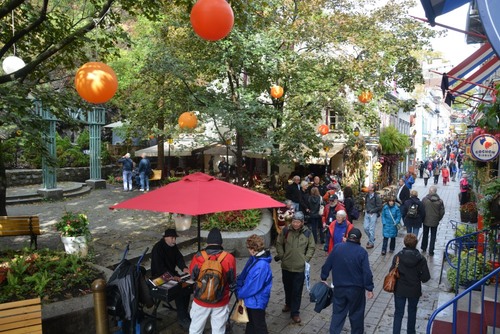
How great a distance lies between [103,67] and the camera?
18.9ft

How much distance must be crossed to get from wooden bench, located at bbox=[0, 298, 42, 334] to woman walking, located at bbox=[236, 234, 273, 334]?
2.43 m

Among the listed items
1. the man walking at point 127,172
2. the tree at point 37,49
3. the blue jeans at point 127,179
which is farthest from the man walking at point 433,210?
the blue jeans at point 127,179

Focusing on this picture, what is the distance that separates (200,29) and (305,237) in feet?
11.7

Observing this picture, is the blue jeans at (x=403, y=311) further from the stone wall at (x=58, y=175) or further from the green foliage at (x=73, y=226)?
the stone wall at (x=58, y=175)

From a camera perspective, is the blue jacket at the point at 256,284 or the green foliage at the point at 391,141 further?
the green foliage at the point at 391,141

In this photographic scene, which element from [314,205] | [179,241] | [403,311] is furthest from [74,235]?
[314,205]

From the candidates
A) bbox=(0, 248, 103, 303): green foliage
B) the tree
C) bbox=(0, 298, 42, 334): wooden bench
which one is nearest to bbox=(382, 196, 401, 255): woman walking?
bbox=(0, 248, 103, 303): green foliage

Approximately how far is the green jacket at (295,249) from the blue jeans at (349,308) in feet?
3.05

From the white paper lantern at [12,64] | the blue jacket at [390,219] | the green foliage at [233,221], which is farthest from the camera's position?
the green foliage at [233,221]

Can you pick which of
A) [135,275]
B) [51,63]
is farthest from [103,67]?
[51,63]

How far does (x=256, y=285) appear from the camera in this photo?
15.9 feet

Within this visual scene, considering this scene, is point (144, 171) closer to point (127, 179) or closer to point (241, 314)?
point (127, 179)

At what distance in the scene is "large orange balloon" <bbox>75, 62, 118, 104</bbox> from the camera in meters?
5.61

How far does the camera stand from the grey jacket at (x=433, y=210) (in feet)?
32.6
